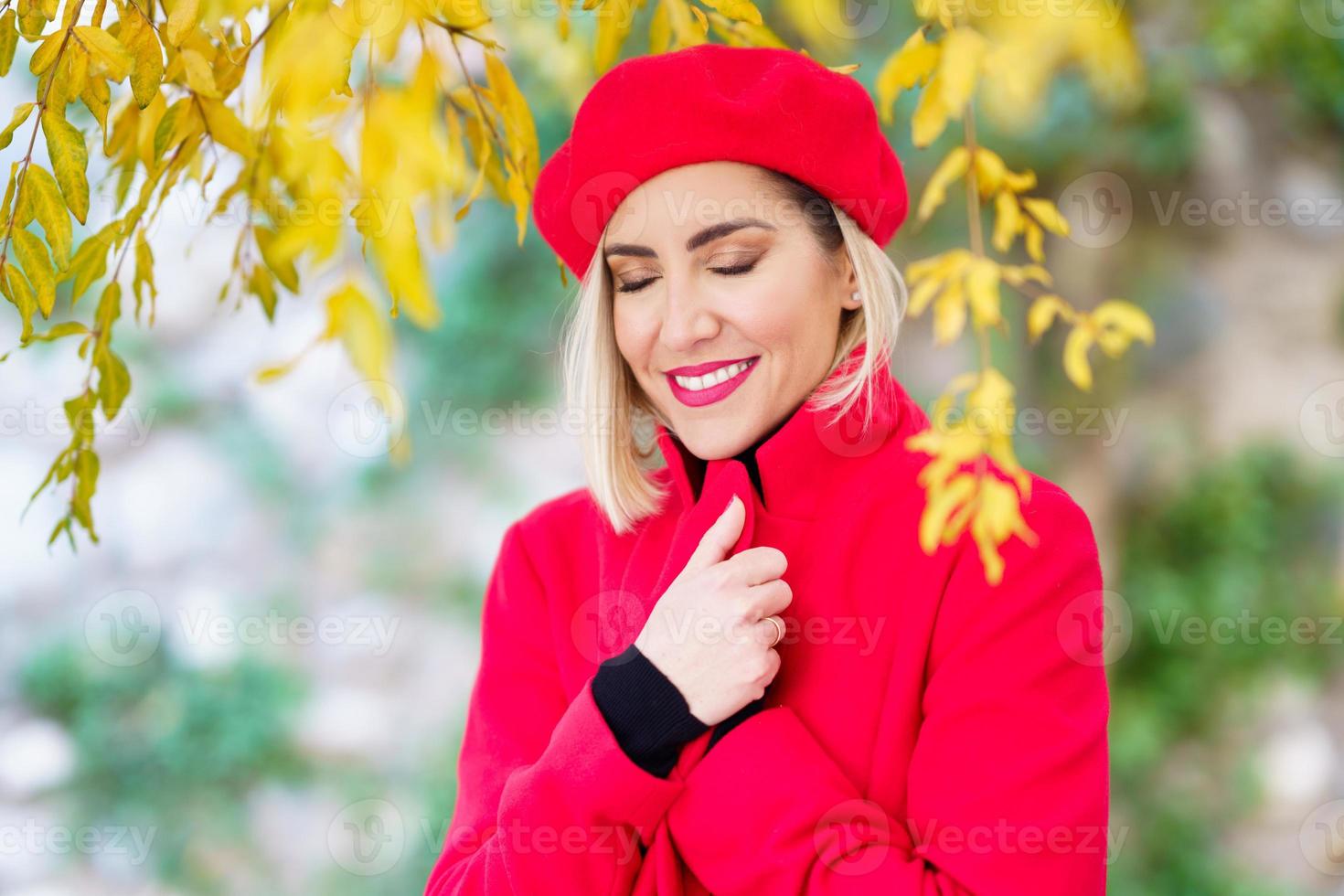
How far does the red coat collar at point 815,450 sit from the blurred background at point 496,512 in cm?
266

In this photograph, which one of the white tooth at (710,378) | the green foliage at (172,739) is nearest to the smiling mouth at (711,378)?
the white tooth at (710,378)

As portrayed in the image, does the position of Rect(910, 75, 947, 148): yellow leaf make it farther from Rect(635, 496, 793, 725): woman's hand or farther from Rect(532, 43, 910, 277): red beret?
Rect(635, 496, 793, 725): woman's hand

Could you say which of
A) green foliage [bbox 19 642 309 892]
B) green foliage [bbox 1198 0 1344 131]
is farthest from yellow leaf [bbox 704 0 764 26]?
green foliage [bbox 1198 0 1344 131]

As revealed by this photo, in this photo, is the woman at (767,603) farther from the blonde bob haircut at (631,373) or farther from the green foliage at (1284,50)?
the green foliage at (1284,50)

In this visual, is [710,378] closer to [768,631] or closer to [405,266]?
[768,631]

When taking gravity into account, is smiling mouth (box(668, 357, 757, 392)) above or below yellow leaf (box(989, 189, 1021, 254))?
below

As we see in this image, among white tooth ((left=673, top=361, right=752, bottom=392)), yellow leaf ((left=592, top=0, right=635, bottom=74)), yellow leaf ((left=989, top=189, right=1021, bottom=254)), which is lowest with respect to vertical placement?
white tooth ((left=673, top=361, right=752, bottom=392))

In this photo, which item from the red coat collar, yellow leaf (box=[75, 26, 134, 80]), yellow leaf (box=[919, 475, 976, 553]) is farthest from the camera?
the red coat collar

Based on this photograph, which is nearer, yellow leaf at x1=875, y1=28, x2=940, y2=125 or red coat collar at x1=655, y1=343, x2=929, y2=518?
yellow leaf at x1=875, y1=28, x2=940, y2=125

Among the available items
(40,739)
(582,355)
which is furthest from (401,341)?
(582,355)

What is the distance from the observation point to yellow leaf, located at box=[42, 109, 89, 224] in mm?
1042

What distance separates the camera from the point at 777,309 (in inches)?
47.7

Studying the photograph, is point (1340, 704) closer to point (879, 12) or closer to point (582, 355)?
point (879, 12)

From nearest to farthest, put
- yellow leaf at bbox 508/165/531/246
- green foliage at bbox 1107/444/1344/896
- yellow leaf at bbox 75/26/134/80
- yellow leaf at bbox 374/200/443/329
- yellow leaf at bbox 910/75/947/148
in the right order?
yellow leaf at bbox 374/200/443/329 → yellow leaf at bbox 75/26/134/80 → yellow leaf at bbox 910/75/947/148 → yellow leaf at bbox 508/165/531/246 → green foliage at bbox 1107/444/1344/896
